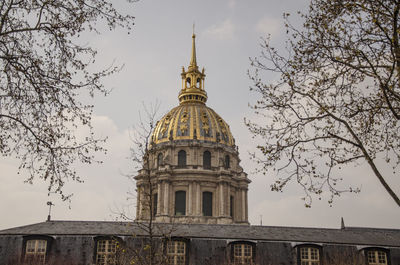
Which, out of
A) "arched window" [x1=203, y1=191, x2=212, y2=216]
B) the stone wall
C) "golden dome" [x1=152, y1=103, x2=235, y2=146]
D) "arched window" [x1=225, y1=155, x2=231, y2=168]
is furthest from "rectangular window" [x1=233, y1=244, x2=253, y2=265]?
"golden dome" [x1=152, y1=103, x2=235, y2=146]

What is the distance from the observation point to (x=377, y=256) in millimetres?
34406

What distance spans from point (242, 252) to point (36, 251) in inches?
555

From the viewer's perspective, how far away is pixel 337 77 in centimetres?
1509

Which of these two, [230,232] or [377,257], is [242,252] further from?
[377,257]

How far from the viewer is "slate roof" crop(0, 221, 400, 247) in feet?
117

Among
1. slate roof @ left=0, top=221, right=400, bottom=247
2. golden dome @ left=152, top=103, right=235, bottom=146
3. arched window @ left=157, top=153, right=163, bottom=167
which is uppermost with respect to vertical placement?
golden dome @ left=152, top=103, right=235, bottom=146

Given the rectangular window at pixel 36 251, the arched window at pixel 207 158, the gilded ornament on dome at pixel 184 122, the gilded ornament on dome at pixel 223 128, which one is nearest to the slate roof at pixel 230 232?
the rectangular window at pixel 36 251

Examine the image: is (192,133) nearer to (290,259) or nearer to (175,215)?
(175,215)

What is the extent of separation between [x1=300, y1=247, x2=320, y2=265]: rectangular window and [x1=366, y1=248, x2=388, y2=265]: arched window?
11.5 ft

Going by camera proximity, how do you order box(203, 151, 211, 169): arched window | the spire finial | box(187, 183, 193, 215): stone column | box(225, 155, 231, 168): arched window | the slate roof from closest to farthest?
the slate roof → box(187, 183, 193, 215): stone column → box(203, 151, 211, 169): arched window → box(225, 155, 231, 168): arched window → the spire finial

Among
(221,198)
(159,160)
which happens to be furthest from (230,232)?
(159,160)


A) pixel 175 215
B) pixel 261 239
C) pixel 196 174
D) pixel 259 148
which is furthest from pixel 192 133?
pixel 259 148

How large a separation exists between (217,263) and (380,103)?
20769 millimetres

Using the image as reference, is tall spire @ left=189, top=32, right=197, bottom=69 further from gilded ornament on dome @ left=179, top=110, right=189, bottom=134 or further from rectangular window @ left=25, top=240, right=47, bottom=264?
rectangular window @ left=25, top=240, right=47, bottom=264
